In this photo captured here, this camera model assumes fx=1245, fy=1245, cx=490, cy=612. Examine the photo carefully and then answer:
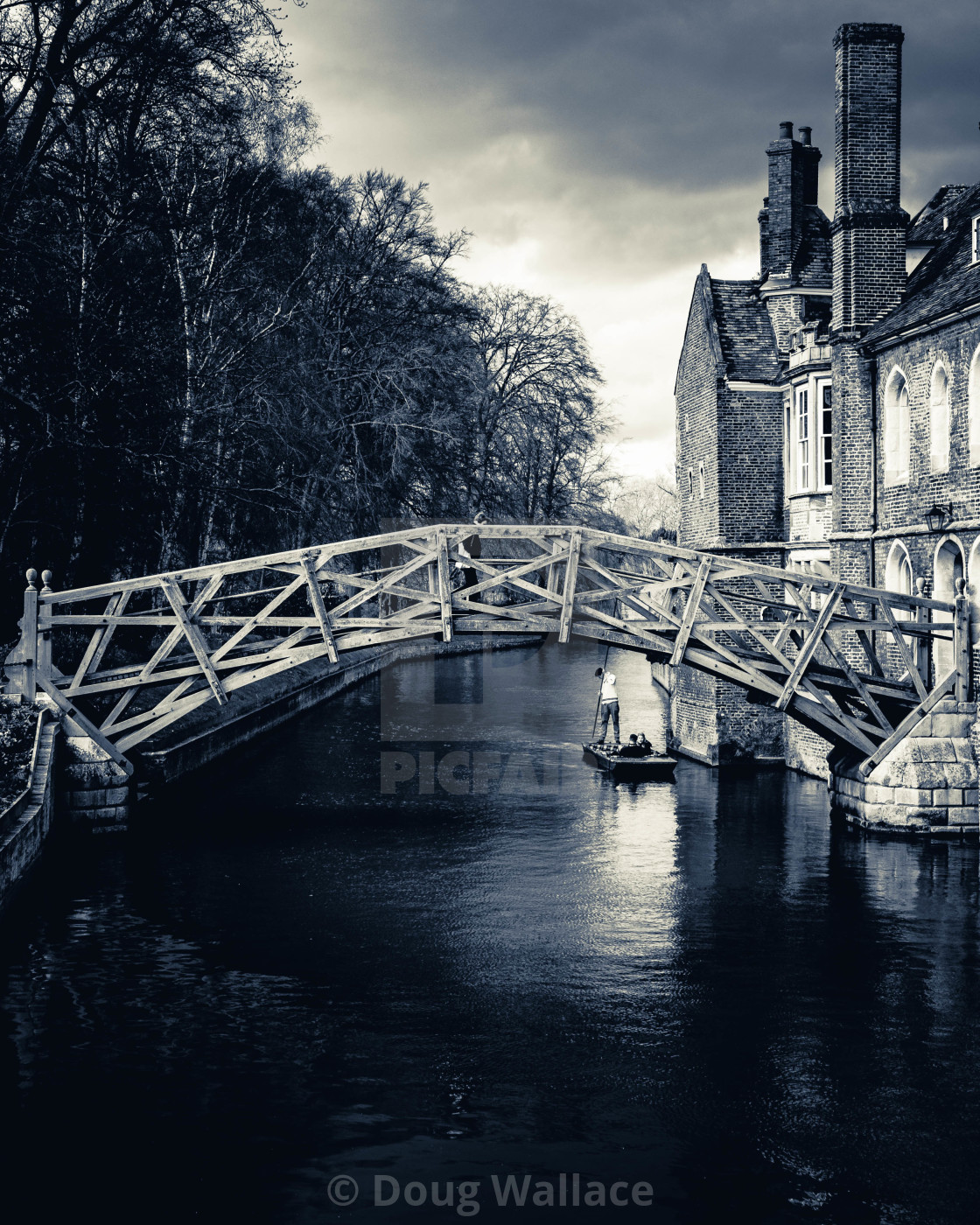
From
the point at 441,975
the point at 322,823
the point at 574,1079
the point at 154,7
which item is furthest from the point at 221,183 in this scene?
the point at 574,1079

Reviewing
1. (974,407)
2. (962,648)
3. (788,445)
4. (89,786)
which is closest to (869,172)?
(788,445)

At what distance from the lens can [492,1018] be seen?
34.0 feet

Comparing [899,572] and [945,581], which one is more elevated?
[899,572]

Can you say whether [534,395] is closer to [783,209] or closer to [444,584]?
[783,209]

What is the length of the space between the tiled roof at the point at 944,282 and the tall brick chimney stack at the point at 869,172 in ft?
1.63

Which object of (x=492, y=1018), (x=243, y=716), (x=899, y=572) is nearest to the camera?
(x=492, y=1018)

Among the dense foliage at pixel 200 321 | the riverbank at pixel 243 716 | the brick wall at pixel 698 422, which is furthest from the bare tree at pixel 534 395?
the brick wall at pixel 698 422

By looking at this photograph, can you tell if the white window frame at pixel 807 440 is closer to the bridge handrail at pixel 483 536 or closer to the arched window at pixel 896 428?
the arched window at pixel 896 428

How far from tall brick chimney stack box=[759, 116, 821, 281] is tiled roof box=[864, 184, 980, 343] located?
296 cm

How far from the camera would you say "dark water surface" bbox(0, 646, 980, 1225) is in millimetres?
7781

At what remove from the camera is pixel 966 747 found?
17.2 m

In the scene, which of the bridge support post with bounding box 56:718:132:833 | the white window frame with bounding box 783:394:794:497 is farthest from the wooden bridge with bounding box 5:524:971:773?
the white window frame with bounding box 783:394:794:497

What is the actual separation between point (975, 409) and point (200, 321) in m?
16.9

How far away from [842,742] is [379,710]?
653 inches
